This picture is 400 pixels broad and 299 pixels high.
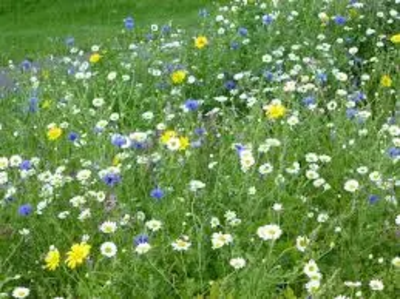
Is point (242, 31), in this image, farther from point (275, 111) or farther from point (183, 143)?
point (183, 143)

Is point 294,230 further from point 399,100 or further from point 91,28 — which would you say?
point 91,28

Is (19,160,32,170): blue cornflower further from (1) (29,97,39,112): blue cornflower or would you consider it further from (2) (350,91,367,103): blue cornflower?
(2) (350,91,367,103): blue cornflower

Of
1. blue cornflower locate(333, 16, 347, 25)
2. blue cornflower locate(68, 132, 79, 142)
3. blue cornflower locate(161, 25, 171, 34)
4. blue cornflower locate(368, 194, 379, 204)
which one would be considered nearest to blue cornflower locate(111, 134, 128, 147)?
blue cornflower locate(68, 132, 79, 142)

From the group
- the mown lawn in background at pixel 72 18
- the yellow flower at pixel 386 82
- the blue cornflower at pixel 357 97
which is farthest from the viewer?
the mown lawn in background at pixel 72 18

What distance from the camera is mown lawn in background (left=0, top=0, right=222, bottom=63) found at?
38.1 feet

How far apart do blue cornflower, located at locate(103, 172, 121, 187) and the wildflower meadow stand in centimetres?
1

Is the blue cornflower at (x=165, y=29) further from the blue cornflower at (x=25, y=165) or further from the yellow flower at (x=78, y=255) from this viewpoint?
the yellow flower at (x=78, y=255)

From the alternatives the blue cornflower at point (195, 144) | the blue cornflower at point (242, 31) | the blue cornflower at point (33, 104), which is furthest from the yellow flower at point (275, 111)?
the blue cornflower at point (242, 31)

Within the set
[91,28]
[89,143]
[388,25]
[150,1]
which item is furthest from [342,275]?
[150,1]

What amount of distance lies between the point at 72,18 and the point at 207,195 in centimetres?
910

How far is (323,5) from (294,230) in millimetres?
3947

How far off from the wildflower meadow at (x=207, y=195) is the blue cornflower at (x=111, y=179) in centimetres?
1

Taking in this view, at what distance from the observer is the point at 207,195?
14.3 ft

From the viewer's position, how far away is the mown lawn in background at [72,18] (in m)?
11.6
